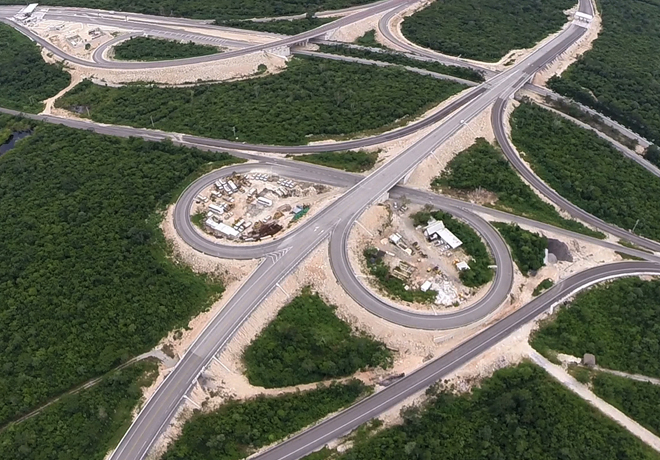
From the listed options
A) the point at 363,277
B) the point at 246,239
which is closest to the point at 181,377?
the point at 246,239

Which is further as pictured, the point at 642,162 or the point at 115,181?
the point at 642,162

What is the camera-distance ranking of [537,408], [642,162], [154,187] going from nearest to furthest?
[537,408] < [154,187] < [642,162]

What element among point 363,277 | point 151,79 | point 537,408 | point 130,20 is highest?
point 130,20

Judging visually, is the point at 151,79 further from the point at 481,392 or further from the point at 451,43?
the point at 481,392

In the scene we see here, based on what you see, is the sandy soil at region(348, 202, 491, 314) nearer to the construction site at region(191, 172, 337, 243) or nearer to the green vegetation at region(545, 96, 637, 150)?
the construction site at region(191, 172, 337, 243)

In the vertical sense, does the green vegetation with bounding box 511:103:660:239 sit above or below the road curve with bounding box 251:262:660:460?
above

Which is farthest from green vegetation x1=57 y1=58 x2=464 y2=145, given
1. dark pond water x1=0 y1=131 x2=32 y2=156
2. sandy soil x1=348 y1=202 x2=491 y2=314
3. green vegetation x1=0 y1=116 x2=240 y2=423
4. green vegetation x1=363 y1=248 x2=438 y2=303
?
green vegetation x1=363 y1=248 x2=438 y2=303

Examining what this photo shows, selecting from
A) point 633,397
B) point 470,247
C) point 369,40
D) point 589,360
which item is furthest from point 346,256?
point 369,40

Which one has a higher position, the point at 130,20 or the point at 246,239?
the point at 130,20
